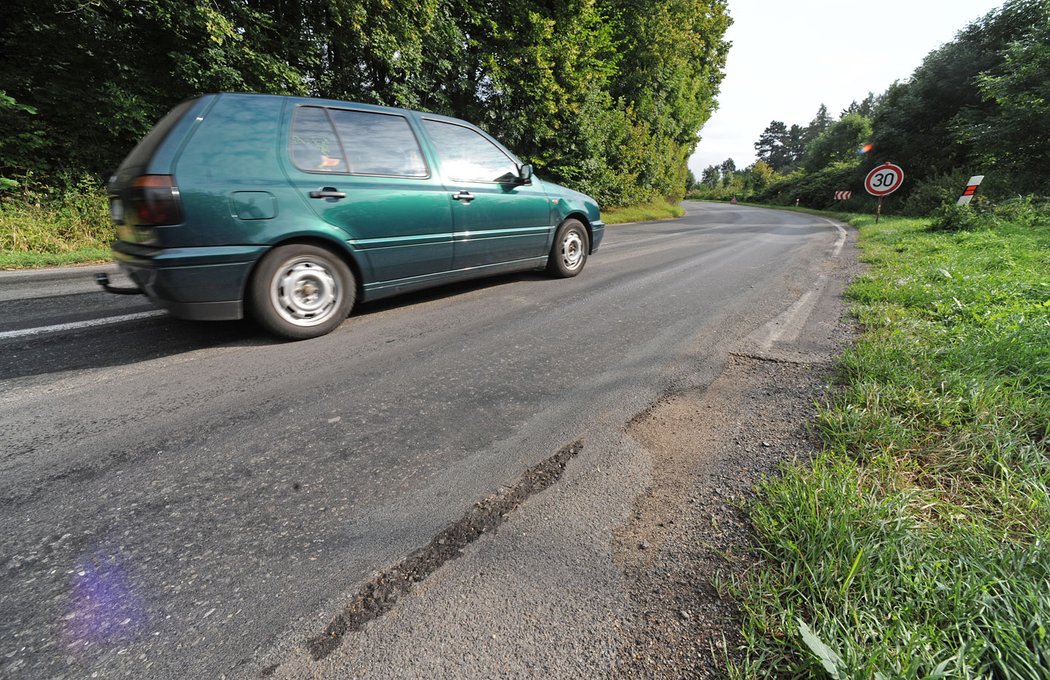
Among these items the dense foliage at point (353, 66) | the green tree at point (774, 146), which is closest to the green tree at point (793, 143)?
the green tree at point (774, 146)

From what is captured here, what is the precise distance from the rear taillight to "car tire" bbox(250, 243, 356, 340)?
1.78ft

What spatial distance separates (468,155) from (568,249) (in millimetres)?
1786

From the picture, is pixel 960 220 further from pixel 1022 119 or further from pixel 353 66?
pixel 353 66

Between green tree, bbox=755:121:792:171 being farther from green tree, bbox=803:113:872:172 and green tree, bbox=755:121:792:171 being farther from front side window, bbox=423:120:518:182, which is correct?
front side window, bbox=423:120:518:182

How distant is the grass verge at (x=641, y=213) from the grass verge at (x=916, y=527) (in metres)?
13.6

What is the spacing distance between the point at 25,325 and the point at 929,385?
5877mm

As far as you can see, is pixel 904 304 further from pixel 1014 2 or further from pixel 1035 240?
pixel 1014 2

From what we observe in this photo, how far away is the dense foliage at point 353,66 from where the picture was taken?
7.81 m

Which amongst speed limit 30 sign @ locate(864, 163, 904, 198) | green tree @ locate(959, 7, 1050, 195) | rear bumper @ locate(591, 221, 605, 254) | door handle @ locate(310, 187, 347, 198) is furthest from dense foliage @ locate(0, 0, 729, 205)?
green tree @ locate(959, 7, 1050, 195)

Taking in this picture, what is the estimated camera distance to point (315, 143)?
3.20m

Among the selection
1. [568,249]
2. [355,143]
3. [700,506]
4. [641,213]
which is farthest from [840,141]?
[700,506]

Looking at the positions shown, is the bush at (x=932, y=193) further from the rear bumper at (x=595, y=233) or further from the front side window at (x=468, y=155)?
Result: the front side window at (x=468, y=155)

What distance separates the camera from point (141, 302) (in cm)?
376

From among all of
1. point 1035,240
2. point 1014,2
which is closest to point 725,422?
point 1035,240
